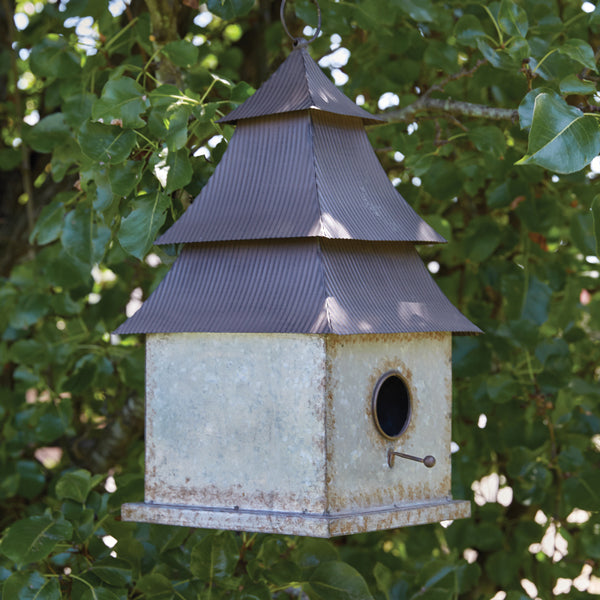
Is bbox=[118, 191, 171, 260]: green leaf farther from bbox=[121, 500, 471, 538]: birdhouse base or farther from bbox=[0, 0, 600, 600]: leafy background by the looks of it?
bbox=[121, 500, 471, 538]: birdhouse base

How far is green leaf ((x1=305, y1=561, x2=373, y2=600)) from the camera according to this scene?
2.04 meters

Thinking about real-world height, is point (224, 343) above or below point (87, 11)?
below

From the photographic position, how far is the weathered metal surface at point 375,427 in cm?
165

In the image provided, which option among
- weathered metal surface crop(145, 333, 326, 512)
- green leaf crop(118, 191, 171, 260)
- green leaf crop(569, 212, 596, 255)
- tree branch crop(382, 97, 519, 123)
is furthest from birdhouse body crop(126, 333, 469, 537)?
green leaf crop(569, 212, 596, 255)

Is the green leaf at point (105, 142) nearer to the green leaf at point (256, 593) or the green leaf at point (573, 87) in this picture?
the green leaf at point (573, 87)

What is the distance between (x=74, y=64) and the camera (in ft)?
7.96

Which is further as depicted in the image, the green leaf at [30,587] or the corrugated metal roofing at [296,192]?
the green leaf at [30,587]

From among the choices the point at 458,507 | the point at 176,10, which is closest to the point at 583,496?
the point at 458,507

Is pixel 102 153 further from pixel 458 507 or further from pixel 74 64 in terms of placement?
pixel 458 507

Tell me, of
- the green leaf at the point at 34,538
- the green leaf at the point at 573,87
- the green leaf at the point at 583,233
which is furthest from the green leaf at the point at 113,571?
the green leaf at the point at 583,233

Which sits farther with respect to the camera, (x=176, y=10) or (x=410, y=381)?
(x=176, y=10)

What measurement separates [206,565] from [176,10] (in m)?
1.38

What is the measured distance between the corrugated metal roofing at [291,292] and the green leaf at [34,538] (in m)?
0.55

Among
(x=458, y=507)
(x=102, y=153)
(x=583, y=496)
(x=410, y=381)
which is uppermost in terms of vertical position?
(x=102, y=153)
